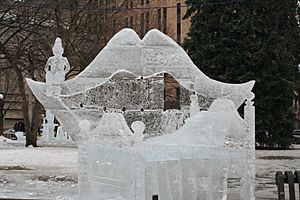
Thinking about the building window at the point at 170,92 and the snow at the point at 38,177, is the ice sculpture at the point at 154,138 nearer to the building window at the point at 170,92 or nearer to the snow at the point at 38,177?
the snow at the point at 38,177

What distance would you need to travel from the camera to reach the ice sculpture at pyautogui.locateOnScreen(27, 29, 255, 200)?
883 centimetres

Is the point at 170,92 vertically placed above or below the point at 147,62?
below

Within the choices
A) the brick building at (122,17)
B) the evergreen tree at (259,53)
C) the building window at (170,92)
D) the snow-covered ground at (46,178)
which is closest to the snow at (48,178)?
the snow-covered ground at (46,178)

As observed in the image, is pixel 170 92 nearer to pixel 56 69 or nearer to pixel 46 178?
pixel 46 178

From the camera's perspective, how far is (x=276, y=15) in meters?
31.2

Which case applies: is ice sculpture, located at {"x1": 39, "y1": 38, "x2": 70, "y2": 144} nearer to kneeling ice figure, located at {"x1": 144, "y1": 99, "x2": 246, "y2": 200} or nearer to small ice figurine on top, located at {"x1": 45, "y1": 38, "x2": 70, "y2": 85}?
small ice figurine on top, located at {"x1": 45, "y1": 38, "x2": 70, "y2": 85}

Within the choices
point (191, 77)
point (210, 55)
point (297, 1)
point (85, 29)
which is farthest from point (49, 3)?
point (191, 77)

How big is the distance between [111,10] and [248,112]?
20710 millimetres

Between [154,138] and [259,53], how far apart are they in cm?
2096

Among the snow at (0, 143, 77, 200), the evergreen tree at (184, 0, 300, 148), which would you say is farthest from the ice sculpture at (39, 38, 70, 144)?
the evergreen tree at (184, 0, 300, 148)

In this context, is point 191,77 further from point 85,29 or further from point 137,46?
point 85,29

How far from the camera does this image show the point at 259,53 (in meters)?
29.9

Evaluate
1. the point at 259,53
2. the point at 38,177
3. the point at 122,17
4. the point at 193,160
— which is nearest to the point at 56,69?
the point at 193,160

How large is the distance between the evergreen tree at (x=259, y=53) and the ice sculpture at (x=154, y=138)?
1910 cm
